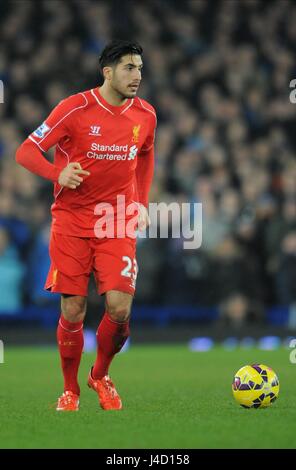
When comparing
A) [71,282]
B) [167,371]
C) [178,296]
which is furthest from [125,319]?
[178,296]

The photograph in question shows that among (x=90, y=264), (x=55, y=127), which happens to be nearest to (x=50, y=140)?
(x=55, y=127)

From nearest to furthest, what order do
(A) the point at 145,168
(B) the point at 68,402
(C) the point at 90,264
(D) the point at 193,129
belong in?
(B) the point at 68,402 → (C) the point at 90,264 → (A) the point at 145,168 → (D) the point at 193,129

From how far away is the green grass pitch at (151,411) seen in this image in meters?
5.97

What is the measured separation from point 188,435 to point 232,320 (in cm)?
837

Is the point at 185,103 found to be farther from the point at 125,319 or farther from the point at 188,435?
the point at 188,435

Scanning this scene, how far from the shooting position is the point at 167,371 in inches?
436

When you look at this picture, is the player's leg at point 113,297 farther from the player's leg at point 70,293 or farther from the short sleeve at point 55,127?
the short sleeve at point 55,127

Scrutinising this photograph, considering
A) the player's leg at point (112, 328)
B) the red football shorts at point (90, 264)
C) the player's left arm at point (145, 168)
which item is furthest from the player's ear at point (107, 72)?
the player's leg at point (112, 328)

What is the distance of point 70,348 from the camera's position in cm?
754

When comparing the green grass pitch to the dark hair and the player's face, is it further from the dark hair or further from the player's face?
the dark hair

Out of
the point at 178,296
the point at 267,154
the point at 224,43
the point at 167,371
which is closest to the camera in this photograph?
the point at 167,371

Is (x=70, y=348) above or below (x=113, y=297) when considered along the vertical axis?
below

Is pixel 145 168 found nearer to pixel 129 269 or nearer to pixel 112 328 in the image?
pixel 129 269

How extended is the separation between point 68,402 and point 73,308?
588 mm
